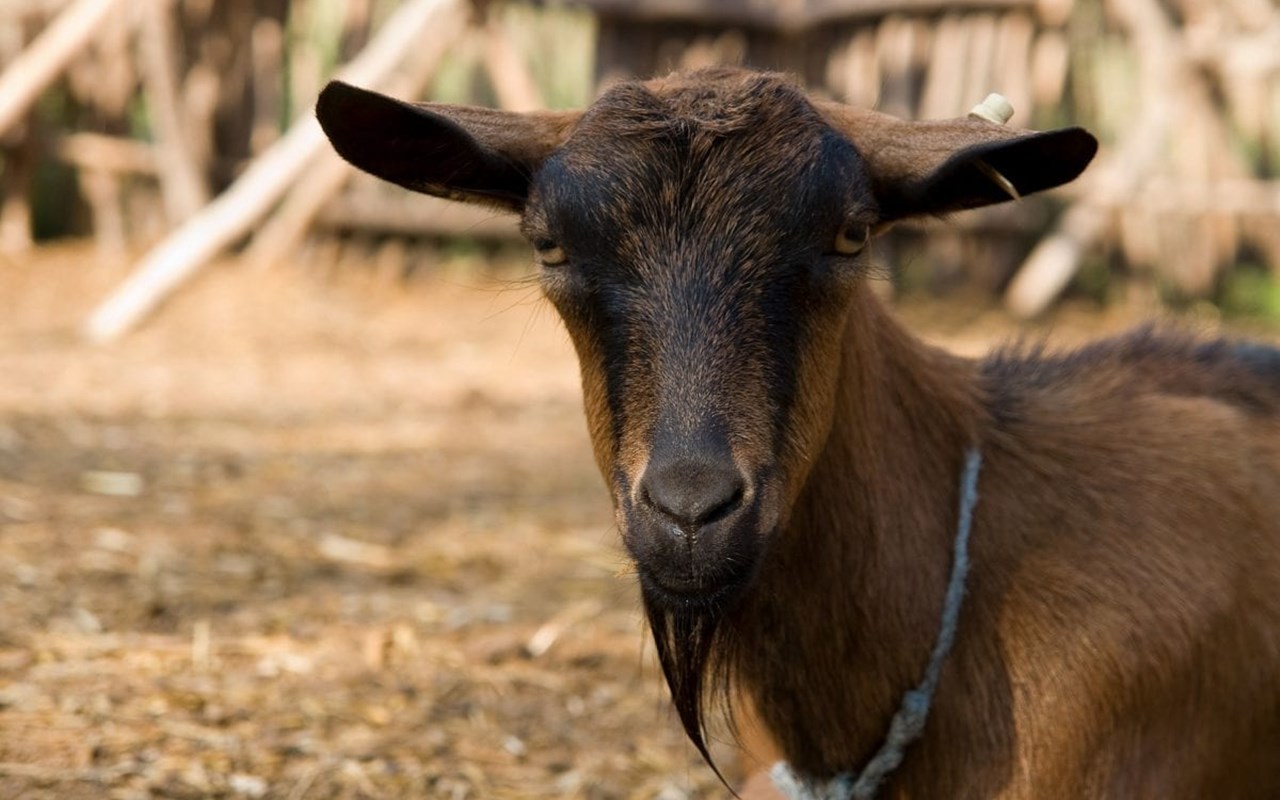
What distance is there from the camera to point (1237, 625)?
3.24m

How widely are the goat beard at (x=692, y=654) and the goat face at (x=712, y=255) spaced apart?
0.07 m

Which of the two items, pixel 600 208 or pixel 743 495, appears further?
pixel 600 208

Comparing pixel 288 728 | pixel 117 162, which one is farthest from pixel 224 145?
pixel 288 728

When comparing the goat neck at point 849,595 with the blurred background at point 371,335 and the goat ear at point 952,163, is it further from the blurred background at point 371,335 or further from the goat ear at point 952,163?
the blurred background at point 371,335

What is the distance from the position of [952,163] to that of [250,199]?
26.5 feet

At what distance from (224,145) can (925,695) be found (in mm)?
9768

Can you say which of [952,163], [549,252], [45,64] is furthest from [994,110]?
[45,64]

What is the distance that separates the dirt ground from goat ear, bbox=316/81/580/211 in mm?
435

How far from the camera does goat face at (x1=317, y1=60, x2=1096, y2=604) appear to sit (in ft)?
8.69

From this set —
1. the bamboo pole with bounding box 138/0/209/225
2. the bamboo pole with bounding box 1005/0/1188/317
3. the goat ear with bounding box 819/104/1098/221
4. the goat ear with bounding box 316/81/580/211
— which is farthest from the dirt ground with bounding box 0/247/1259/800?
the bamboo pole with bounding box 1005/0/1188/317

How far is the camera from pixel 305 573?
5.66 meters

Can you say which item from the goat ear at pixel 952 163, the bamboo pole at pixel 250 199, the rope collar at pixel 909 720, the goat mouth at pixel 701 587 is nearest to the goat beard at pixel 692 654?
the goat mouth at pixel 701 587

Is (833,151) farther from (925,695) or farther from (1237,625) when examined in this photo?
(1237,625)

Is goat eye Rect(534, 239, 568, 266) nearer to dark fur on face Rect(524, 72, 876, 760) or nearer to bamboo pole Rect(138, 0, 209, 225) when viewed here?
dark fur on face Rect(524, 72, 876, 760)
